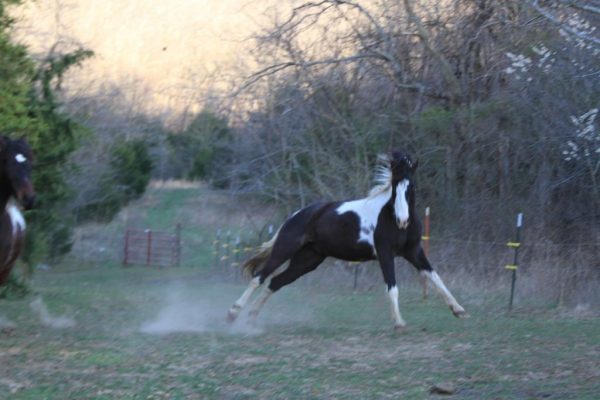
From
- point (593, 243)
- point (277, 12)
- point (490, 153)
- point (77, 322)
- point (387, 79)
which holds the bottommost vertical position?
point (77, 322)

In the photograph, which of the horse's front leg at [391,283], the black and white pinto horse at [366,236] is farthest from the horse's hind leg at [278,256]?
the horse's front leg at [391,283]

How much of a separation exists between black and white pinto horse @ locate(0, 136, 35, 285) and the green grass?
111 cm

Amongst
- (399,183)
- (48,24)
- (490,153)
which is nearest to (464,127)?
(490,153)

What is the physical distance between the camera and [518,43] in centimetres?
1992

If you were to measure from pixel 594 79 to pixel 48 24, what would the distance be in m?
16.2

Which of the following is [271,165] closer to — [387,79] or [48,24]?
[387,79]

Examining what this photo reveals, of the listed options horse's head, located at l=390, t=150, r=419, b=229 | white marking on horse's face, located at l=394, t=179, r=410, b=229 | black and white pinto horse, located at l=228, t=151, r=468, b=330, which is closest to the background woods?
black and white pinto horse, located at l=228, t=151, r=468, b=330

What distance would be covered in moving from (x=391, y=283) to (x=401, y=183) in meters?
1.33

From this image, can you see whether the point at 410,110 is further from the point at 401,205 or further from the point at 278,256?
the point at 401,205

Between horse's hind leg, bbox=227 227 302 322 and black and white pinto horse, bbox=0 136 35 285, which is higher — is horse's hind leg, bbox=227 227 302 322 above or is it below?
below

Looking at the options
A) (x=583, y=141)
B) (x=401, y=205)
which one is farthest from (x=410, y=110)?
(x=401, y=205)

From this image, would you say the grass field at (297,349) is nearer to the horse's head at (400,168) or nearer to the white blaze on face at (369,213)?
the white blaze on face at (369,213)

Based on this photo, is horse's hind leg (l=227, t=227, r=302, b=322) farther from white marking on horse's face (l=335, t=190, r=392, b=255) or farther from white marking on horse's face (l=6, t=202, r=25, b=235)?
white marking on horse's face (l=6, t=202, r=25, b=235)

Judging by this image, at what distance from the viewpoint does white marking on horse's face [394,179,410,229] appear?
11.1 m
